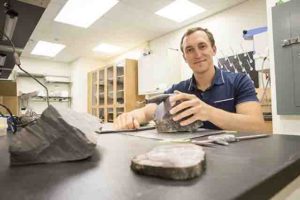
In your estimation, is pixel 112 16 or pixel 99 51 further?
pixel 99 51

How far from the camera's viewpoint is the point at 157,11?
3.46m

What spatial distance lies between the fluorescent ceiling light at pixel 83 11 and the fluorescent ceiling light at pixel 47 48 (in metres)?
1.43

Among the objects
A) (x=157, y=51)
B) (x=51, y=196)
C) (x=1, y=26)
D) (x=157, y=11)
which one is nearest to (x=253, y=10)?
(x=157, y=11)

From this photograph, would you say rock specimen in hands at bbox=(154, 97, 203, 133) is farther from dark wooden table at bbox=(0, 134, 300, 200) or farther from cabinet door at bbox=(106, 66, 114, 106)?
cabinet door at bbox=(106, 66, 114, 106)

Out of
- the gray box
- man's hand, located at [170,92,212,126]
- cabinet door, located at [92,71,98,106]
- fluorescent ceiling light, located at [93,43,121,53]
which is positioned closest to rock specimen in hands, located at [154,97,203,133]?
man's hand, located at [170,92,212,126]

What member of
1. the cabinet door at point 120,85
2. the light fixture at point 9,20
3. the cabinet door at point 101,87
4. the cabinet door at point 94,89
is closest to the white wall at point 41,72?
the cabinet door at point 94,89

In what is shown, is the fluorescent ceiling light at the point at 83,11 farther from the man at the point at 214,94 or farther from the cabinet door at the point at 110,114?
the man at the point at 214,94

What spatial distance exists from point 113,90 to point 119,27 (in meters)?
1.54

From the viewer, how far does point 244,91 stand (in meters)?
1.29

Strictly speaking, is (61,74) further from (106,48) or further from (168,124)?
(168,124)

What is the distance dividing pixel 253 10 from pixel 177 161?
345 cm

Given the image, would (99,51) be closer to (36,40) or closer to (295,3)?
(36,40)

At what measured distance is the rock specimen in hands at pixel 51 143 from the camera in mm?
390

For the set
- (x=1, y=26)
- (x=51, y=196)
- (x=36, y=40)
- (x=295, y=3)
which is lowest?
(x=51, y=196)
